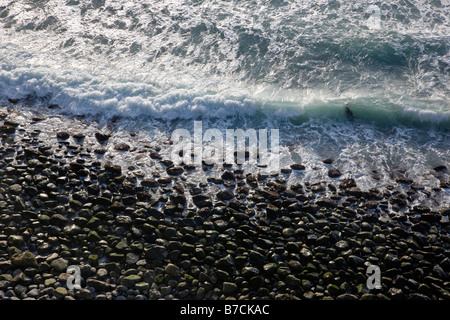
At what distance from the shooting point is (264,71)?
11.3 metres

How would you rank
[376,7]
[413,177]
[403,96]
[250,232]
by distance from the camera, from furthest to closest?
[376,7] < [403,96] < [413,177] < [250,232]

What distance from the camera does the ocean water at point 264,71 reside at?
A: 9203mm

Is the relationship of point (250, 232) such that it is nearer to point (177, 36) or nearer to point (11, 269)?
point (11, 269)

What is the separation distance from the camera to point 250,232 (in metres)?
6.50

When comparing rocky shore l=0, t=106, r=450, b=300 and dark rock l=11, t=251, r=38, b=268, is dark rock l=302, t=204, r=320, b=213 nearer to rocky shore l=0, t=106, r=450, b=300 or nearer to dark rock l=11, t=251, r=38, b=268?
rocky shore l=0, t=106, r=450, b=300

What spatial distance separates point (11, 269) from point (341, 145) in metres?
7.12

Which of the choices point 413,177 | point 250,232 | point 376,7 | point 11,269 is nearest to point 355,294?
point 250,232

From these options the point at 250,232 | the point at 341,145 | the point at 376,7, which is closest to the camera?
the point at 250,232

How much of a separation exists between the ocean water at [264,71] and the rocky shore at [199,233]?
1.10 metres

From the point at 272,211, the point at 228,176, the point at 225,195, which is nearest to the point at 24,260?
the point at 225,195

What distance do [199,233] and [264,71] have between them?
21.3 feet

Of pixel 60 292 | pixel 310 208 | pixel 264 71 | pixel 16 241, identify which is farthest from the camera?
pixel 264 71

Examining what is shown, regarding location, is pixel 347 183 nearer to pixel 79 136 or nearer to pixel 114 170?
pixel 114 170

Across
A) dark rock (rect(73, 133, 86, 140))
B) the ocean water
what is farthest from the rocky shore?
the ocean water
